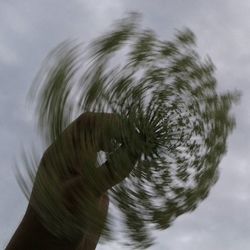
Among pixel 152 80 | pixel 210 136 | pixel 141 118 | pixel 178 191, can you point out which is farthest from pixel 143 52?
pixel 178 191

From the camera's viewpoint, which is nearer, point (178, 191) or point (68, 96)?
point (68, 96)

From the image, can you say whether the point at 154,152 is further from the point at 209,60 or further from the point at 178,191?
the point at 209,60

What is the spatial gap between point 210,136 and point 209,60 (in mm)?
228

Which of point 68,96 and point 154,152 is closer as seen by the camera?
point 68,96

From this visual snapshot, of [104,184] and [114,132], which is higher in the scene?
[114,132]

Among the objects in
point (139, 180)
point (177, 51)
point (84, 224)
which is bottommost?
point (84, 224)

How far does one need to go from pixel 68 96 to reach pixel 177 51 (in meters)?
0.35

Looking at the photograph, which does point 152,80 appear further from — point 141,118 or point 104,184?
point 104,184

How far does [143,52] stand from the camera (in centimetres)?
159

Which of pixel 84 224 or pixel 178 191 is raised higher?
pixel 178 191

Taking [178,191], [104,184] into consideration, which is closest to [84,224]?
[104,184]

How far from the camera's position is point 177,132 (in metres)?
1.59

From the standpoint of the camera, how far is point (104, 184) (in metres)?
1.51

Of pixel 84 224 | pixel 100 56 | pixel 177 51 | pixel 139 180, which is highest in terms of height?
pixel 177 51
